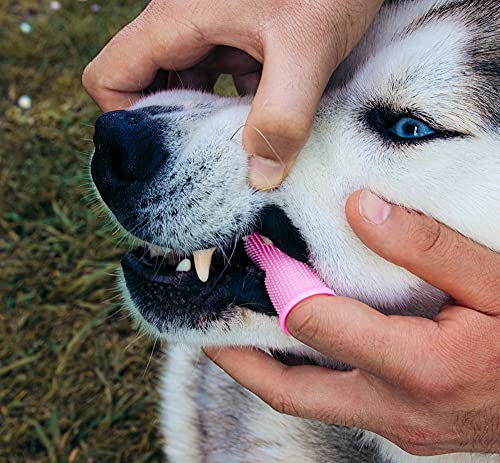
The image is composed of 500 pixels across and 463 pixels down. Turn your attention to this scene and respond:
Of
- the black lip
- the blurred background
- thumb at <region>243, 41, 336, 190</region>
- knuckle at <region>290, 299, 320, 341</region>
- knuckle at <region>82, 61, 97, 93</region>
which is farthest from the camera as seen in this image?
the blurred background

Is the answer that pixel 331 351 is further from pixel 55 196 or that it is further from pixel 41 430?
pixel 55 196

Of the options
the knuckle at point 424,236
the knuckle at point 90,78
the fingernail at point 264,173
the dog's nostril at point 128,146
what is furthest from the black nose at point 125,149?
the knuckle at point 424,236

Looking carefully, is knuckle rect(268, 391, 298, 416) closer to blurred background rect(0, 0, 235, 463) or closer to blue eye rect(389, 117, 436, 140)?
blurred background rect(0, 0, 235, 463)

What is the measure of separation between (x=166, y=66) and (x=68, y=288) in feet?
4.77

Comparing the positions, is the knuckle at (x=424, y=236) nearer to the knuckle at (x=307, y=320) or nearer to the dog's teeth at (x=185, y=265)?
the knuckle at (x=307, y=320)

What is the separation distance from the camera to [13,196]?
3.28m

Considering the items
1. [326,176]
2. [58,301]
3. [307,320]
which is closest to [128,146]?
[326,176]

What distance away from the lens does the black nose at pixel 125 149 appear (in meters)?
1.60

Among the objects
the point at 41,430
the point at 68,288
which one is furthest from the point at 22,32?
the point at 41,430

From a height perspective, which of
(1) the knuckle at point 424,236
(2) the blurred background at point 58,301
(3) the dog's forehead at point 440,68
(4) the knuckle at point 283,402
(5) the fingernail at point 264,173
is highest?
(3) the dog's forehead at point 440,68

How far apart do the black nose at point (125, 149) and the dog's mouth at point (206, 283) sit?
0.72ft

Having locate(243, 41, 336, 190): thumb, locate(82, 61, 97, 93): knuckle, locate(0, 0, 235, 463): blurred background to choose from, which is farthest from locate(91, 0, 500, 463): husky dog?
locate(0, 0, 235, 463): blurred background

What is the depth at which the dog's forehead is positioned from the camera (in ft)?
4.86

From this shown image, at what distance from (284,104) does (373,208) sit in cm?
29
